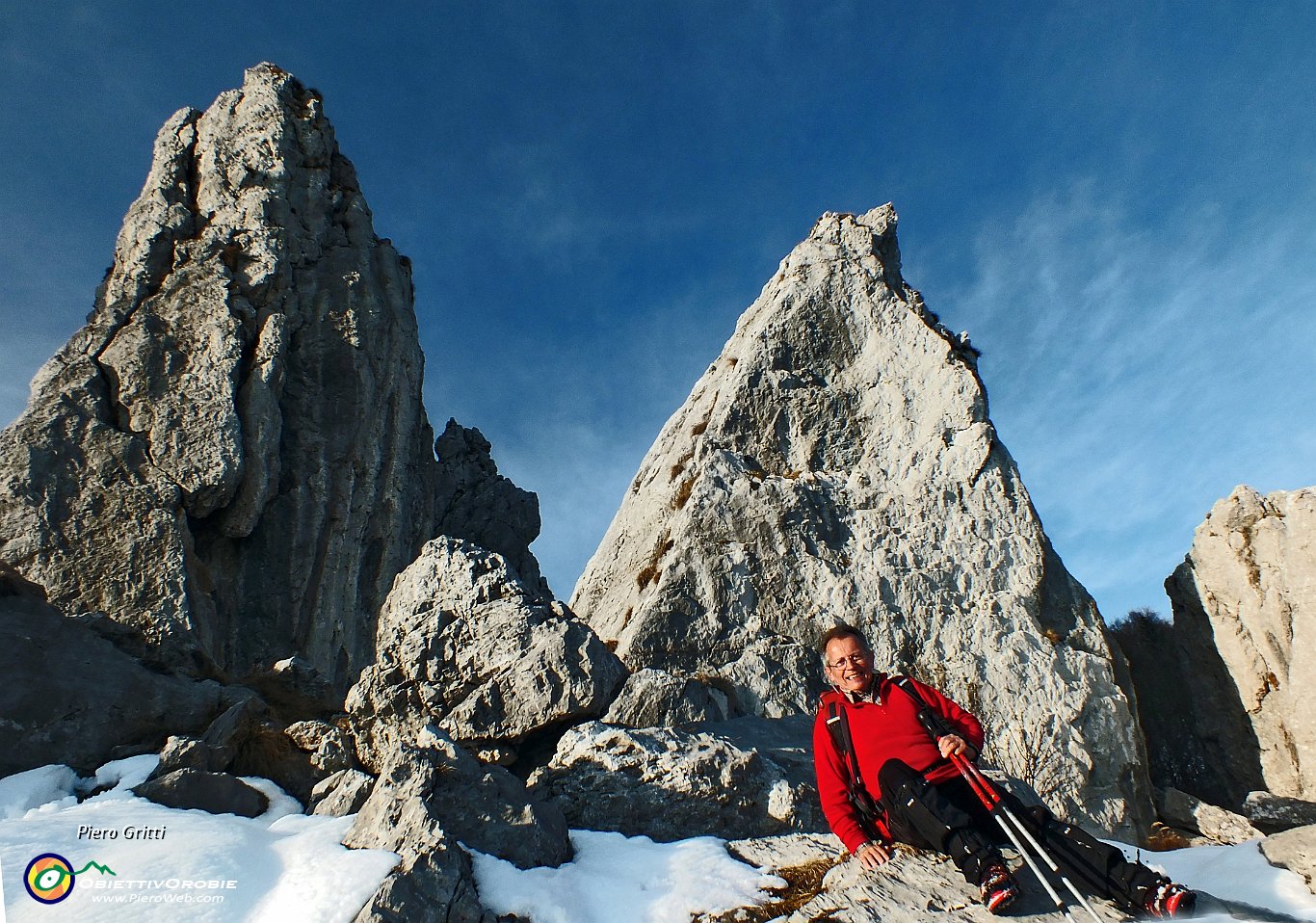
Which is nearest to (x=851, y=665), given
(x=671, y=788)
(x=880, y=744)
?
(x=880, y=744)

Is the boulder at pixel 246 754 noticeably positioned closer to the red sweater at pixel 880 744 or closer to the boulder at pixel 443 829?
the boulder at pixel 443 829

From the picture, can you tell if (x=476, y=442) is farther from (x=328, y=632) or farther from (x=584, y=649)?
(x=584, y=649)

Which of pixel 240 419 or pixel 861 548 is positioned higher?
pixel 240 419

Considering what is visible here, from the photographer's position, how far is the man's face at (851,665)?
656 centimetres

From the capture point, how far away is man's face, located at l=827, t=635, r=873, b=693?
21.5 feet

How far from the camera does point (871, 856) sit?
A: 5992 millimetres

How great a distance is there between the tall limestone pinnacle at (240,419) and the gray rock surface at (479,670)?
637 inches

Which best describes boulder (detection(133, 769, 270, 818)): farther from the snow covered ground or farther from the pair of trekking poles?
the pair of trekking poles

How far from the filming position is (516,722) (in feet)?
39.5

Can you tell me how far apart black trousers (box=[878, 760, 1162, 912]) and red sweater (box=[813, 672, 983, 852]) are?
0.14 meters

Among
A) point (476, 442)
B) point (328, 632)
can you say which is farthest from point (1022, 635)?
point (476, 442)

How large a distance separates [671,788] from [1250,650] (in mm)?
18339

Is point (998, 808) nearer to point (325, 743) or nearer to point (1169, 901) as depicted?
point (1169, 901)

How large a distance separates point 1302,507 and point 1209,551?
8.38 feet
